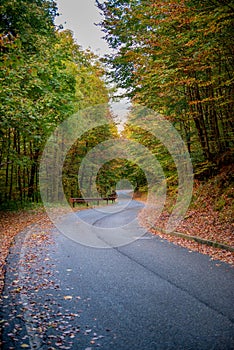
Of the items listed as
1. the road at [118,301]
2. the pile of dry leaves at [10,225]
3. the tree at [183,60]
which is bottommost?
the road at [118,301]

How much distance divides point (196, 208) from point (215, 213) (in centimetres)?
176

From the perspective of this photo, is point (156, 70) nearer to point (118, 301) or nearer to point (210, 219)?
point (210, 219)

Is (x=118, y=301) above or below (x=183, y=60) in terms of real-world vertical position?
below

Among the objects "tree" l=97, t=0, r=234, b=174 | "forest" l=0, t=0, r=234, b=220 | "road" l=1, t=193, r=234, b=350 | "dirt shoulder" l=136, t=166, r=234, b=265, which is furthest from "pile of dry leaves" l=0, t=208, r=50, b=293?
"tree" l=97, t=0, r=234, b=174

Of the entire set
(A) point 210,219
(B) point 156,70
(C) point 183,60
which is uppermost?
(C) point 183,60

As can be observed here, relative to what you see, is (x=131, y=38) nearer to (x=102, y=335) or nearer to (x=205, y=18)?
(x=205, y=18)

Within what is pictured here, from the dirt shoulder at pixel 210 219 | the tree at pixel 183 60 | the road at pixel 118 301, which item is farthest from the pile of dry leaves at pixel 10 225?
the tree at pixel 183 60

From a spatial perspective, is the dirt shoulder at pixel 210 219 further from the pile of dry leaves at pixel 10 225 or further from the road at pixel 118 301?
the pile of dry leaves at pixel 10 225

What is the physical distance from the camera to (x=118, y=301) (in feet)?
16.6

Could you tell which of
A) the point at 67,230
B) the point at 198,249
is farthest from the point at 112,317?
the point at 67,230

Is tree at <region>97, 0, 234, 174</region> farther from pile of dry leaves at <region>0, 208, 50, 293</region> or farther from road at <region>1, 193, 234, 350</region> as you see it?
pile of dry leaves at <region>0, 208, 50, 293</region>

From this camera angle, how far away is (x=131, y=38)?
14.5m

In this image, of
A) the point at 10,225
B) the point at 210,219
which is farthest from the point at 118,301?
the point at 10,225

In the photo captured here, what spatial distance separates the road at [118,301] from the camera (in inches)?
151
